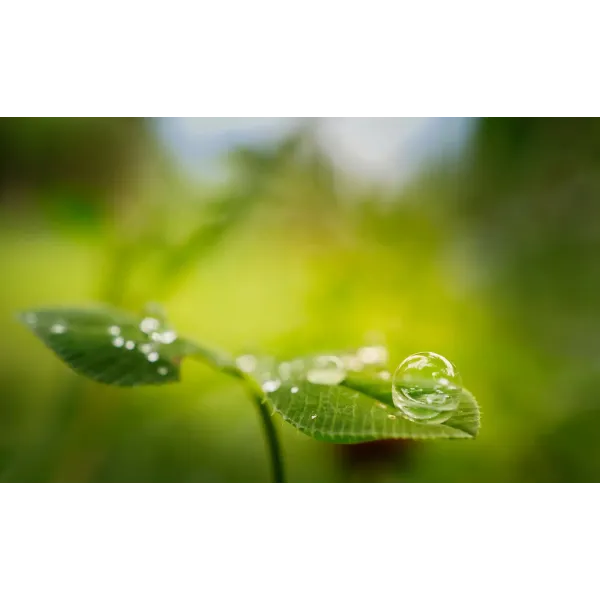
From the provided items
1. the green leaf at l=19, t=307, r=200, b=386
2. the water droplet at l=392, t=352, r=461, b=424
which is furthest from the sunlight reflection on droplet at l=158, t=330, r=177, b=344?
the water droplet at l=392, t=352, r=461, b=424

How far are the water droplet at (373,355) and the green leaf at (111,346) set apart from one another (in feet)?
1.28

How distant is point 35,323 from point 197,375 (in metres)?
0.49

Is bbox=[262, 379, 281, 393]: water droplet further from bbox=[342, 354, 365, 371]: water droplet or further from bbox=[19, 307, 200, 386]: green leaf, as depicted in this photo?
bbox=[342, 354, 365, 371]: water droplet

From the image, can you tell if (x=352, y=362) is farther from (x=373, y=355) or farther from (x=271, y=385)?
(x=271, y=385)

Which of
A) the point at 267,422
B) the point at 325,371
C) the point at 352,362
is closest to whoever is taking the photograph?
the point at 267,422

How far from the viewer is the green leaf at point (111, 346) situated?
2.08ft

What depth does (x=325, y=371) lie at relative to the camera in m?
0.77

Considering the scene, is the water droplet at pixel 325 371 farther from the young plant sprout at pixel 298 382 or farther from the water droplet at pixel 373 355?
the water droplet at pixel 373 355

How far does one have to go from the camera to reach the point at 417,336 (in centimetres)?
118

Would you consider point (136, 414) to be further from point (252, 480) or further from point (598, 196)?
point (598, 196)

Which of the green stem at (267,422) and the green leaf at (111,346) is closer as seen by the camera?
the green stem at (267,422)

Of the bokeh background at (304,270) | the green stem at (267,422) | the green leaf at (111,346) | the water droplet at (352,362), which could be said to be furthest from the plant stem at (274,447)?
the bokeh background at (304,270)

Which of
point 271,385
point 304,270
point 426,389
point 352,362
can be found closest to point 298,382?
point 271,385

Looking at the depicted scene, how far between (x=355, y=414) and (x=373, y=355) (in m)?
0.46
